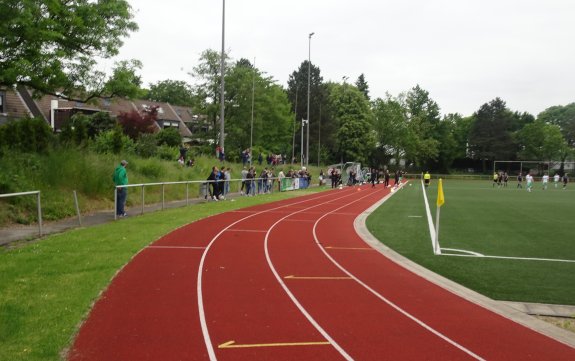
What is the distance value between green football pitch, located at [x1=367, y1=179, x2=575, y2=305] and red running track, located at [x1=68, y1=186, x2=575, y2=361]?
111cm

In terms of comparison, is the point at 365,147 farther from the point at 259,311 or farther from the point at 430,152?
the point at 259,311

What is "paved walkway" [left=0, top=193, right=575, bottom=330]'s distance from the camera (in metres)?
7.26

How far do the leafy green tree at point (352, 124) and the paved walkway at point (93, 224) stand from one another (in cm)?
6503

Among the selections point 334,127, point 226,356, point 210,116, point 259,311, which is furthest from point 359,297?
point 334,127

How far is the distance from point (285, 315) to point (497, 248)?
25.7 feet

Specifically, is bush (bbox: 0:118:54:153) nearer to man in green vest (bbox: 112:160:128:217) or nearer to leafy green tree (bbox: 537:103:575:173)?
man in green vest (bbox: 112:160:128:217)

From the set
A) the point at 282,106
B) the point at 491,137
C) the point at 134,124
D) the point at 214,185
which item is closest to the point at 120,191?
the point at 214,185

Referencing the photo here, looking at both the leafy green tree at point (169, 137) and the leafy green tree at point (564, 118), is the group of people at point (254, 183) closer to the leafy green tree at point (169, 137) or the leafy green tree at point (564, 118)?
the leafy green tree at point (169, 137)

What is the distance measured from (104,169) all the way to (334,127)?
60.0 m

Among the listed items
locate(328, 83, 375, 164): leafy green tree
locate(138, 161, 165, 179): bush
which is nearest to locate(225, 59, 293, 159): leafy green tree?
locate(138, 161, 165, 179): bush

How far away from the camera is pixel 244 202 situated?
2395 cm

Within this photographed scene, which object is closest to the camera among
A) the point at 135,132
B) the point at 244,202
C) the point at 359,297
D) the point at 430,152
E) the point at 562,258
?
the point at 359,297

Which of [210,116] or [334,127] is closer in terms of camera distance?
[210,116]

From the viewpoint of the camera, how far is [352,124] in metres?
84.7
